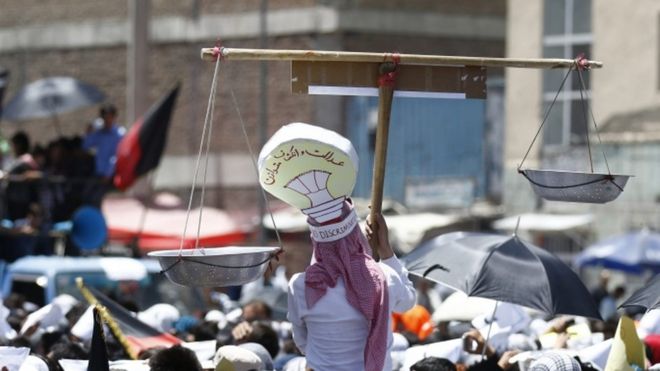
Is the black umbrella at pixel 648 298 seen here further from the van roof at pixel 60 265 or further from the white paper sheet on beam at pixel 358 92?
the van roof at pixel 60 265

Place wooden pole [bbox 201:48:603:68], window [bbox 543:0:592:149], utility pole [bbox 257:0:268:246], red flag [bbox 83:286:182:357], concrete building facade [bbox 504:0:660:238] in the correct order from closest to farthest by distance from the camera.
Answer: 1. wooden pole [bbox 201:48:603:68]
2. red flag [bbox 83:286:182:357]
3. concrete building facade [bbox 504:0:660:238]
4. window [bbox 543:0:592:149]
5. utility pole [bbox 257:0:268:246]

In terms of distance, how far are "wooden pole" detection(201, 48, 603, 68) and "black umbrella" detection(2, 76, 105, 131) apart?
13.9m

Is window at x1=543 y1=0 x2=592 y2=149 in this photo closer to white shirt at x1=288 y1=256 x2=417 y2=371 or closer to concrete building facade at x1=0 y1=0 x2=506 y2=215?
concrete building facade at x1=0 y1=0 x2=506 y2=215

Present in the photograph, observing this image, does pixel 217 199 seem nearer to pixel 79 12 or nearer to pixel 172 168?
pixel 172 168

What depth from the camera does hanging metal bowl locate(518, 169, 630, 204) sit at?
26.8ft

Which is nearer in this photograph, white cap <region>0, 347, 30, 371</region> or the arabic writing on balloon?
the arabic writing on balloon

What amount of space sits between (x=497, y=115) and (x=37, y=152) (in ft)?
46.3

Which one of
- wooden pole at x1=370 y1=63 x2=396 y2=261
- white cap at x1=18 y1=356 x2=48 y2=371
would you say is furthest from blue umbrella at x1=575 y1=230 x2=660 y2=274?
white cap at x1=18 y1=356 x2=48 y2=371

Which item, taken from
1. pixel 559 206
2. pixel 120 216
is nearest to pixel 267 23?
pixel 559 206

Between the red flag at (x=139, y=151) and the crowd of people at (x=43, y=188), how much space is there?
1.18 ft

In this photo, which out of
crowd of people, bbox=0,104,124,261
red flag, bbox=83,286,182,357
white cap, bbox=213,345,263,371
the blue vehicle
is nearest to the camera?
white cap, bbox=213,345,263,371

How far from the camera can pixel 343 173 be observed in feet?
23.0

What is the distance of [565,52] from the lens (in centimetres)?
2909

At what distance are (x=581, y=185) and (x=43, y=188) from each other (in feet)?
35.9
